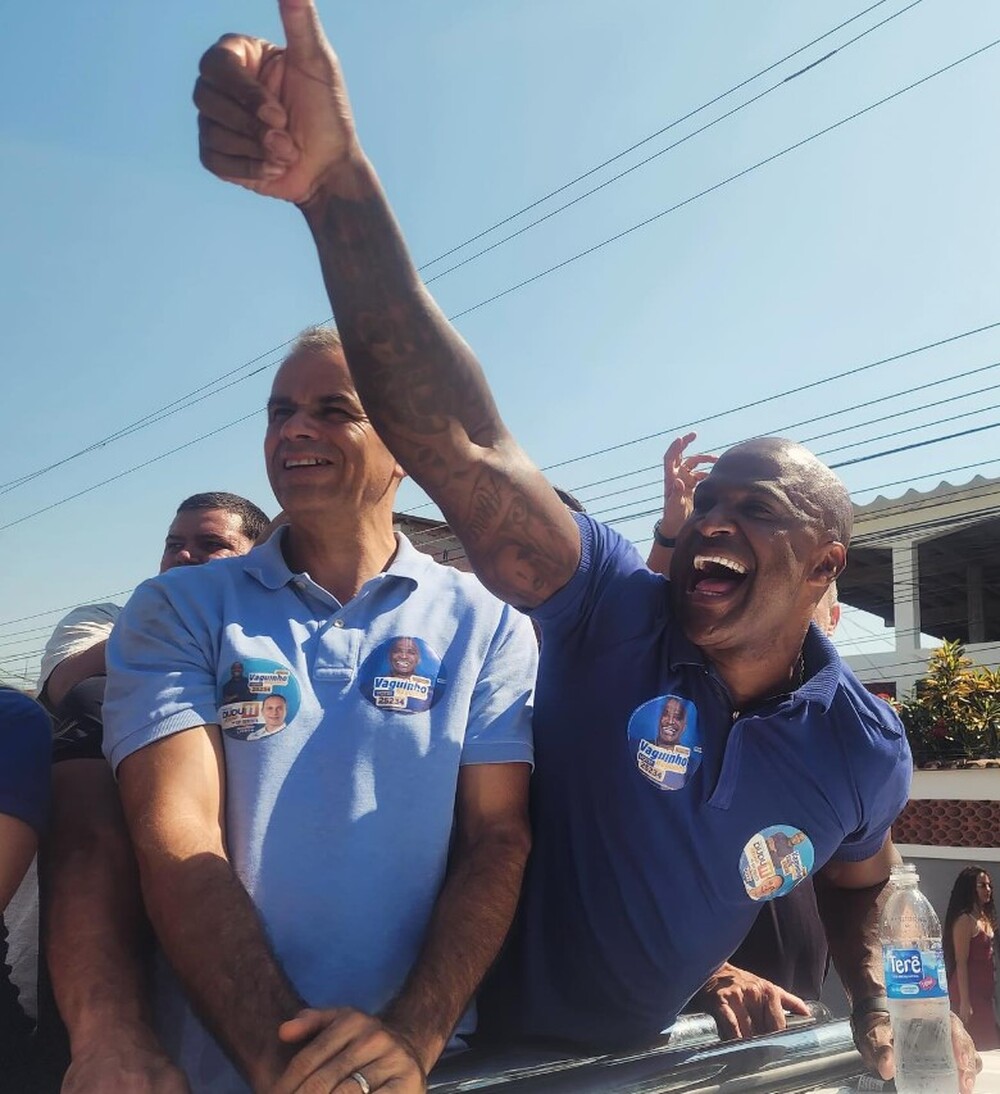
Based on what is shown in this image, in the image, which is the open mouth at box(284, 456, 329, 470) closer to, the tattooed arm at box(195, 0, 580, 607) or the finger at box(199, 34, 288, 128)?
the tattooed arm at box(195, 0, 580, 607)

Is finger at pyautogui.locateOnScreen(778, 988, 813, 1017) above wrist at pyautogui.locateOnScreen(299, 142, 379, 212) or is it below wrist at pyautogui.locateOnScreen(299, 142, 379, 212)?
below

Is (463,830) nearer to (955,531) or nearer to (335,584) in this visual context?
(335,584)

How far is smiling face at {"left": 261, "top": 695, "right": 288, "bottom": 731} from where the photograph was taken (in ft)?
6.29

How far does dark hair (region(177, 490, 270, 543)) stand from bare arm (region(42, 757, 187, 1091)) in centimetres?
171

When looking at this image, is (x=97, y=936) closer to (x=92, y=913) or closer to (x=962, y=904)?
(x=92, y=913)

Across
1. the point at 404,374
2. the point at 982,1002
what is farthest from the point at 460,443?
the point at 982,1002

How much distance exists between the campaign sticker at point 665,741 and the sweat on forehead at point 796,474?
551 mm

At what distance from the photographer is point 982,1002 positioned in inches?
301

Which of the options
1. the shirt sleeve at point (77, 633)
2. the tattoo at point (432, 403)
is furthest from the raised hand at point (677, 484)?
the shirt sleeve at point (77, 633)

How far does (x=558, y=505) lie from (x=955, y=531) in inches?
648

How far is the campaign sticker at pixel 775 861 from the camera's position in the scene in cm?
205

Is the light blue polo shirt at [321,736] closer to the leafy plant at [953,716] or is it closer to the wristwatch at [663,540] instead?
the wristwatch at [663,540]

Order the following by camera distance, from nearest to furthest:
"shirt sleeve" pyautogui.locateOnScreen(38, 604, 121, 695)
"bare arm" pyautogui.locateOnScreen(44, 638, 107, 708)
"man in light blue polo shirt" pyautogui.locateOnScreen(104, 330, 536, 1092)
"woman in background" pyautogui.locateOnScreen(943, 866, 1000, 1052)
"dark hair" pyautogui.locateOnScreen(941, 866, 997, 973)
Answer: "man in light blue polo shirt" pyautogui.locateOnScreen(104, 330, 536, 1092) < "bare arm" pyautogui.locateOnScreen(44, 638, 107, 708) < "shirt sleeve" pyautogui.locateOnScreen(38, 604, 121, 695) < "woman in background" pyautogui.locateOnScreen(943, 866, 1000, 1052) < "dark hair" pyautogui.locateOnScreen(941, 866, 997, 973)

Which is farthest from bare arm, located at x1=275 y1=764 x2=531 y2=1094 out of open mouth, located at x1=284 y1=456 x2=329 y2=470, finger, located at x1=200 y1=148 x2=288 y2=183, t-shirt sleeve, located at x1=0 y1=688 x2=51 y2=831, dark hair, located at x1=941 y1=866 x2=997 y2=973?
dark hair, located at x1=941 y1=866 x2=997 y2=973
